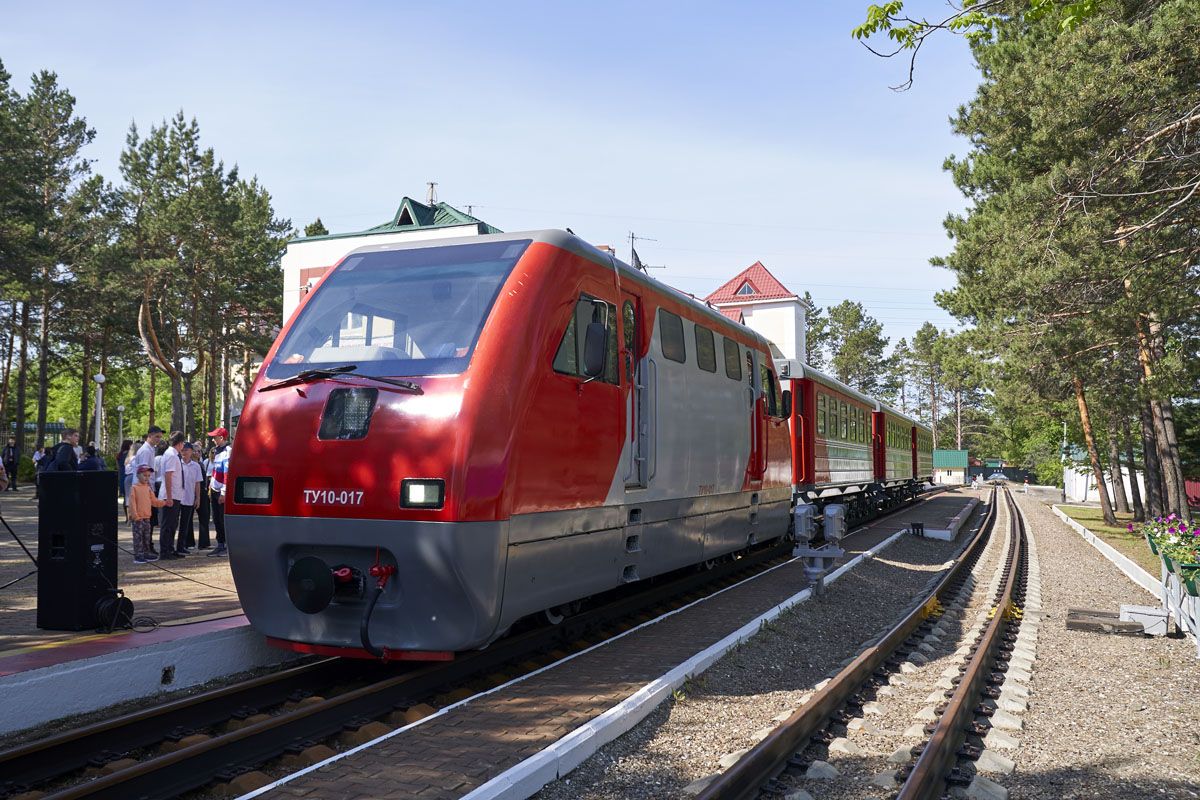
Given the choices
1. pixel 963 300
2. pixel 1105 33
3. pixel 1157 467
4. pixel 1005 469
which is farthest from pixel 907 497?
pixel 1005 469

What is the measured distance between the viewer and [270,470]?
6.52m

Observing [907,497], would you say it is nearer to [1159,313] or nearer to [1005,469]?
[1159,313]

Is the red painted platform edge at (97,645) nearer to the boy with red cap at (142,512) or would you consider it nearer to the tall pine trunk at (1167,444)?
the boy with red cap at (142,512)

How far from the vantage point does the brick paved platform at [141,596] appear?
23.0ft

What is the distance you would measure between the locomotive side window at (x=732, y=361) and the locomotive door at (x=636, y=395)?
2.79 meters

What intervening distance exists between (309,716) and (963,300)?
77.0 ft

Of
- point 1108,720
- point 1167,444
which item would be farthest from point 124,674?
point 1167,444

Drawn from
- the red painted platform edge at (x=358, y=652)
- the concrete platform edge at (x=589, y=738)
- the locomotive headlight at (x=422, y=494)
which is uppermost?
the locomotive headlight at (x=422, y=494)

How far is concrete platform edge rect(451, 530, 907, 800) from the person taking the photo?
4.43 metres

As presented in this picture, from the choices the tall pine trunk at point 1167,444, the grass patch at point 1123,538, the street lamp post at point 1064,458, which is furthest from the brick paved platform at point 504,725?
the street lamp post at point 1064,458

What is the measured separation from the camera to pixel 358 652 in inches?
251

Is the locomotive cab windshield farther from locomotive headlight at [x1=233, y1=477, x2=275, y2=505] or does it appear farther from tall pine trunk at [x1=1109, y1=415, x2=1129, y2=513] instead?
tall pine trunk at [x1=1109, y1=415, x2=1129, y2=513]

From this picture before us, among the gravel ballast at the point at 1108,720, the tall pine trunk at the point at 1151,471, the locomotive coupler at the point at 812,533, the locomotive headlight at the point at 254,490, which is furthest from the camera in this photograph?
the tall pine trunk at the point at 1151,471

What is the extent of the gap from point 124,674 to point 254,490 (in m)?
1.41
